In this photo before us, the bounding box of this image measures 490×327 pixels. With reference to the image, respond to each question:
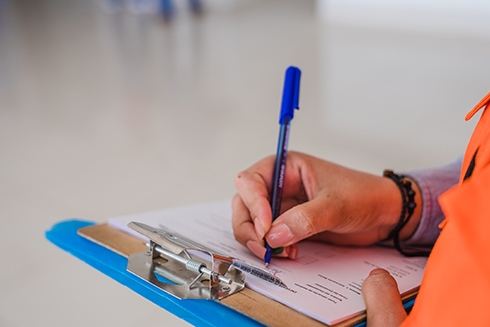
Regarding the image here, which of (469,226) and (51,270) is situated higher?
(469,226)

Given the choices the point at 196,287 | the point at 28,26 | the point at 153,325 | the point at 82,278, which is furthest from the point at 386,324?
the point at 28,26

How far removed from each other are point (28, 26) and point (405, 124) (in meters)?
3.91

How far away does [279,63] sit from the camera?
3572 mm

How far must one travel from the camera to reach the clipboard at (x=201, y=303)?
486mm

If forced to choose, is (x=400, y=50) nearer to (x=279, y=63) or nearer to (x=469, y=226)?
(x=279, y=63)

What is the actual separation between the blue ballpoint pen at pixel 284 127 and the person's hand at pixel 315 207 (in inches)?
0.5

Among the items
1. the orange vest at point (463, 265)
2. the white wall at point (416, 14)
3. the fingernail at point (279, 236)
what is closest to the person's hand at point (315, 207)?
the fingernail at point (279, 236)

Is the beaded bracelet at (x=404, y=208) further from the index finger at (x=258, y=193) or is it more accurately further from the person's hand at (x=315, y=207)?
the index finger at (x=258, y=193)

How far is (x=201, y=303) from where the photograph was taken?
0.50m

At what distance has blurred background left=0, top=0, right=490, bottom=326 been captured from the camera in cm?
125

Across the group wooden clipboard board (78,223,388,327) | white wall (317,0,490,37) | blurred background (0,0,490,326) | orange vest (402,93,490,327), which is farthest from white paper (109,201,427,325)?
white wall (317,0,490,37)

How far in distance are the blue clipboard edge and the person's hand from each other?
0.44 feet

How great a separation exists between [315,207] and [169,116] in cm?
172

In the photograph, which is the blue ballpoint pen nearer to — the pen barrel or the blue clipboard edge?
the pen barrel
